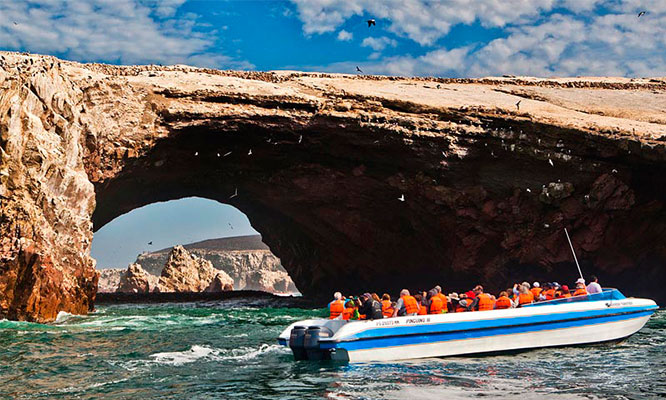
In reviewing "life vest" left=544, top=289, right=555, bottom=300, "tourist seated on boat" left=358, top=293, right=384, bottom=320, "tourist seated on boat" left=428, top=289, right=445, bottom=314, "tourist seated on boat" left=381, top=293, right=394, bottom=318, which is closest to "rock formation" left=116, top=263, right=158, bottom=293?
"tourist seated on boat" left=381, top=293, right=394, bottom=318

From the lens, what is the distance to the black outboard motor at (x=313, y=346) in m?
16.0

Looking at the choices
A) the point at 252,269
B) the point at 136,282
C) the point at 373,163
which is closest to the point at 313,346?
the point at 373,163

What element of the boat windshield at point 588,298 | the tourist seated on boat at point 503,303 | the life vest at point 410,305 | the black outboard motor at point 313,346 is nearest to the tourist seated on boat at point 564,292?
the boat windshield at point 588,298

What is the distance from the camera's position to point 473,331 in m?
17.1

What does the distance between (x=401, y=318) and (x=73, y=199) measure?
14.7 metres

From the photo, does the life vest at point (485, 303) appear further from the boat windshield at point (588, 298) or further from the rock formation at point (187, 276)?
the rock formation at point (187, 276)

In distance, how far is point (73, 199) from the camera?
25.6 metres

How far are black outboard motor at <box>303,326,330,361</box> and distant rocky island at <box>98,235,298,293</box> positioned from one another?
140 feet

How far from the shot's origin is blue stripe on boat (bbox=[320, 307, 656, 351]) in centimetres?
1589

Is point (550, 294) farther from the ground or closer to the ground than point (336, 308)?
farther from the ground

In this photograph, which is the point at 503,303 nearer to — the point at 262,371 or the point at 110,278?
the point at 262,371

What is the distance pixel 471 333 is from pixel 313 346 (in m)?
3.95

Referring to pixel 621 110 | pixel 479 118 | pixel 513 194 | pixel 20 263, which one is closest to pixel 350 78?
pixel 479 118

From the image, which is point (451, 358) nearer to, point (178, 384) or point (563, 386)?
point (563, 386)
